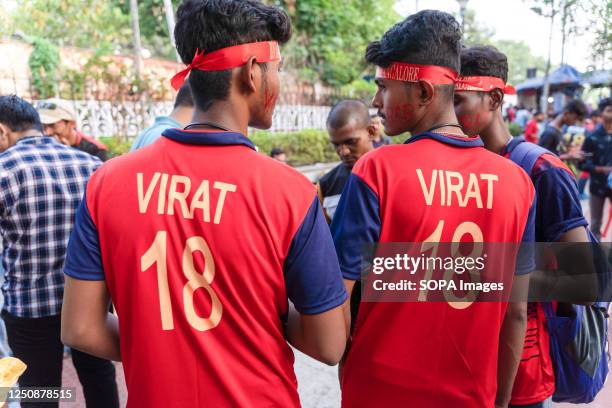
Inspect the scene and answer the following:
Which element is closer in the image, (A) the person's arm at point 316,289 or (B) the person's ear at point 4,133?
(A) the person's arm at point 316,289

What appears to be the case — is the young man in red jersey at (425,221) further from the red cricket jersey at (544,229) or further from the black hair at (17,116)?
the black hair at (17,116)

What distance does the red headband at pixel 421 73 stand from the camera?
1.52 m

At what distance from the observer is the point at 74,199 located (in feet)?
8.30

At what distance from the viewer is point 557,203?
1734 millimetres

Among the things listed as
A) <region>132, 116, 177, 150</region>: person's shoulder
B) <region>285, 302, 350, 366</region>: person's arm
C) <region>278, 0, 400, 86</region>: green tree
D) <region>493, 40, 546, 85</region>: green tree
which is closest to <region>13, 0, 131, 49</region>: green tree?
<region>278, 0, 400, 86</region>: green tree

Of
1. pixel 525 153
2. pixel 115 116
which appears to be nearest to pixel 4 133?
pixel 525 153

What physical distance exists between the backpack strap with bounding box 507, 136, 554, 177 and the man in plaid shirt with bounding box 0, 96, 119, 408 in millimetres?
2196

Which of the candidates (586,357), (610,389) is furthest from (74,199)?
(610,389)

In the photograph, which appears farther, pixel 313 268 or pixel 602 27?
pixel 602 27

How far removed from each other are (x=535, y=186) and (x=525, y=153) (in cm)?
16

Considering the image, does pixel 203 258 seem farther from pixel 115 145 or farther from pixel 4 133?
pixel 115 145

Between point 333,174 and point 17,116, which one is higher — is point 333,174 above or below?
below

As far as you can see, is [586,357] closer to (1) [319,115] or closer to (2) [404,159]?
(2) [404,159]

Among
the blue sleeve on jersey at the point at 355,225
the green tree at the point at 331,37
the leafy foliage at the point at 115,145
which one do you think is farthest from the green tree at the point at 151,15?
the blue sleeve on jersey at the point at 355,225
